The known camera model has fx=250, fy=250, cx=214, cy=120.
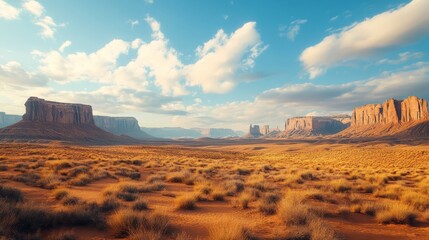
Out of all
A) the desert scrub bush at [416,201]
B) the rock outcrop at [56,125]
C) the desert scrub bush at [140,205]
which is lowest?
the desert scrub bush at [416,201]

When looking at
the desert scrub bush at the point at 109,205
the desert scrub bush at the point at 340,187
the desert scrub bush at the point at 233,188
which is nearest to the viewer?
the desert scrub bush at the point at 109,205

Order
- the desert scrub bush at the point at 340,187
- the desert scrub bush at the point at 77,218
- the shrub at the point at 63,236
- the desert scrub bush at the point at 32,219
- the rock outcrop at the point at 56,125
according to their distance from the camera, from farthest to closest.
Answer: the rock outcrop at the point at 56,125 < the desert scrub bush at the point at 340,187 < the desert scrub bush at the point at 77,218 < the desert scrub bush at the point at 32,219 < the shrub at the point at 63,236

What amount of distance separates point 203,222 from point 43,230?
441cm

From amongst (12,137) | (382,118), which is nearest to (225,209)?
(12,137)

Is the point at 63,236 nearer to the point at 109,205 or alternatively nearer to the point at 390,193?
the point at 109,205

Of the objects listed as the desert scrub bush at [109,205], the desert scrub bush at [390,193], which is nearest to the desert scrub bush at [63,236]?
the desert scrub bush at [109,205]

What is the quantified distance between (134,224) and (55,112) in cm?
17107

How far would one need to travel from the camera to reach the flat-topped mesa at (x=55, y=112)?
141 m

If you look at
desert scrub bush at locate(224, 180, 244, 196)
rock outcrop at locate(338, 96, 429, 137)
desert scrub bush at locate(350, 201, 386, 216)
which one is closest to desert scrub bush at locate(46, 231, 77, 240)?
desert scrub bush at locate(224, 180, 244, 196)

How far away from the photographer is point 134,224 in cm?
678

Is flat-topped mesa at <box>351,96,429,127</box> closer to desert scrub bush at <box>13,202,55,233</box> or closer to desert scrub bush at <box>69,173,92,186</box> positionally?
desert scrub bush at <box>69,173,92,186</box>

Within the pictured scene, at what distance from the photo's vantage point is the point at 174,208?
970cm

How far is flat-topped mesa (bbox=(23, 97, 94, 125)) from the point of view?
141m

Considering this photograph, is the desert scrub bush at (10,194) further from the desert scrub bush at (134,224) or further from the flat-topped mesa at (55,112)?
the flat-topped mesa at (55,112)
